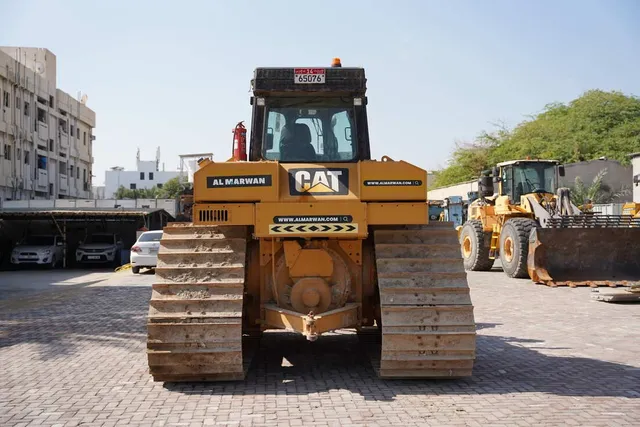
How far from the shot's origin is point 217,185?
6652mm

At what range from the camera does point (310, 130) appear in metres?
7.66

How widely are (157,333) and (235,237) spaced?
1.31 m

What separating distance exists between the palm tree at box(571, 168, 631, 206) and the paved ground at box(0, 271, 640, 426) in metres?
23.1

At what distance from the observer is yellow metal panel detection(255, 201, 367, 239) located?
6520 mm

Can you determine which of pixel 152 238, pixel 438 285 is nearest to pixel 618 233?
pixel 438 285

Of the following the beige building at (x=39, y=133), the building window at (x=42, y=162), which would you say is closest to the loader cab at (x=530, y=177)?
the beige building at (x=39, y=133)

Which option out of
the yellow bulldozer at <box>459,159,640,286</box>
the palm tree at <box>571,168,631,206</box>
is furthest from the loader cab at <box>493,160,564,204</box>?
the palm tree at <box>571,168,631,206</box>

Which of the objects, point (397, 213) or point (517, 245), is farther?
point (517, 245)

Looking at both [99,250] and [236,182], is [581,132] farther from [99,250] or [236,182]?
[236,182]

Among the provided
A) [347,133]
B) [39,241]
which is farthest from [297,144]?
[39,241]

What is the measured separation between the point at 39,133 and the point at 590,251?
4150 centimetres

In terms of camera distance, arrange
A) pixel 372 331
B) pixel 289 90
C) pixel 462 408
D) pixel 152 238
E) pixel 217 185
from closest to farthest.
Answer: pixel 462 408, pixel 217 185, pixel 289 90, pixel 372 331, pixel 152 238

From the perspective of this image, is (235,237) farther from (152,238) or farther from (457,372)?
(152,238)

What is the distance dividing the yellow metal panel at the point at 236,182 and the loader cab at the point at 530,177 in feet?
48.7
